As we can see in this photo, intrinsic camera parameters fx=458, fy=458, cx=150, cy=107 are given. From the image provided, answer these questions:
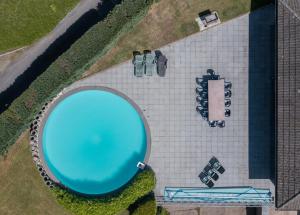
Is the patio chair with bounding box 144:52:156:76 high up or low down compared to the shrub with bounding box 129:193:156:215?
up

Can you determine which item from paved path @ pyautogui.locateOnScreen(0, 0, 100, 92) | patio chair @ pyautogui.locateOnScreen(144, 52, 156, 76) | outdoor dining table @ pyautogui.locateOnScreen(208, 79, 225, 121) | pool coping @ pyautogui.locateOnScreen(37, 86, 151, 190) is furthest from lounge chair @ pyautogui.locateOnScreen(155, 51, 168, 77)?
paved path @ pyautogui.locateOnScreen(0, 0, 100, 92)

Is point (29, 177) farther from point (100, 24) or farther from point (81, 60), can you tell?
point (100, 24)

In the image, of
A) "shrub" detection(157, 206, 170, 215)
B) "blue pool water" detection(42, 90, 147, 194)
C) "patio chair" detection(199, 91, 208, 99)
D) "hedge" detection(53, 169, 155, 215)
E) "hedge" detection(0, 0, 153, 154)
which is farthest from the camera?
"blue pool water" detection(42, 90, 147, 194)

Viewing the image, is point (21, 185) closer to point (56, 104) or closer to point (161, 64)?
point (56, 104)

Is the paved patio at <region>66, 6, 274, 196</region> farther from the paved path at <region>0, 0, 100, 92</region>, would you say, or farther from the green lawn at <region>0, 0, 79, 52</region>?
the green lawn at <region>0, 0, 79, 52</region>

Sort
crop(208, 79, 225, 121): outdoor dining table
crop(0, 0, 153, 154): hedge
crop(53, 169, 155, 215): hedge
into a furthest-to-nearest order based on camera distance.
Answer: crop(208, 79, 225, 121): outdoor dining table < crop(53, 169, 155, 215): hedge < crop(0, 0, 153, 154): hedge

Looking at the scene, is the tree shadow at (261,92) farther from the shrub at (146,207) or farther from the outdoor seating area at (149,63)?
the shrub at (146,207)
